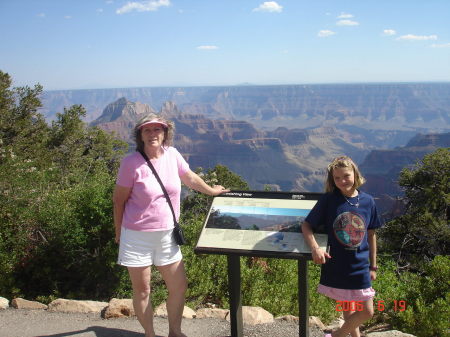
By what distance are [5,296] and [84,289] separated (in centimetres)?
101

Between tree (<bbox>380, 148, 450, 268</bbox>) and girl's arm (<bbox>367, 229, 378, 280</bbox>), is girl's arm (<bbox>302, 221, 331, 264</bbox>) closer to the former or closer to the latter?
girl's arm (<bbox>367, 229, 378, 280</bbox>)

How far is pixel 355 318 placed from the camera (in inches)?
133

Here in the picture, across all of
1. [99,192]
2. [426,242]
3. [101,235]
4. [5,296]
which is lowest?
[426,242]

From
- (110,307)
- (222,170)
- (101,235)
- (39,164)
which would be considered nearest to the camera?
(110,307)

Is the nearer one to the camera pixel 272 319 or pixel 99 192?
pixel 272 319

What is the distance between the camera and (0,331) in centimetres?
438

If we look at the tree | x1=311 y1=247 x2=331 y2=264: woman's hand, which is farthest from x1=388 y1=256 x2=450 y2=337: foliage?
the tree

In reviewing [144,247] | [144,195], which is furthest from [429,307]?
[144,195]

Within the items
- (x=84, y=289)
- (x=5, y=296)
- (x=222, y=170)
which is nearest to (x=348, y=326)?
(x=84, y=289)

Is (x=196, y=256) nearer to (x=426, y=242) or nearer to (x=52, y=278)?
(x=52, y=278)

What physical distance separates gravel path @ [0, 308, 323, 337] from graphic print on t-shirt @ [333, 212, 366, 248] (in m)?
1.56

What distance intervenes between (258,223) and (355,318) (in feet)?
3.60
